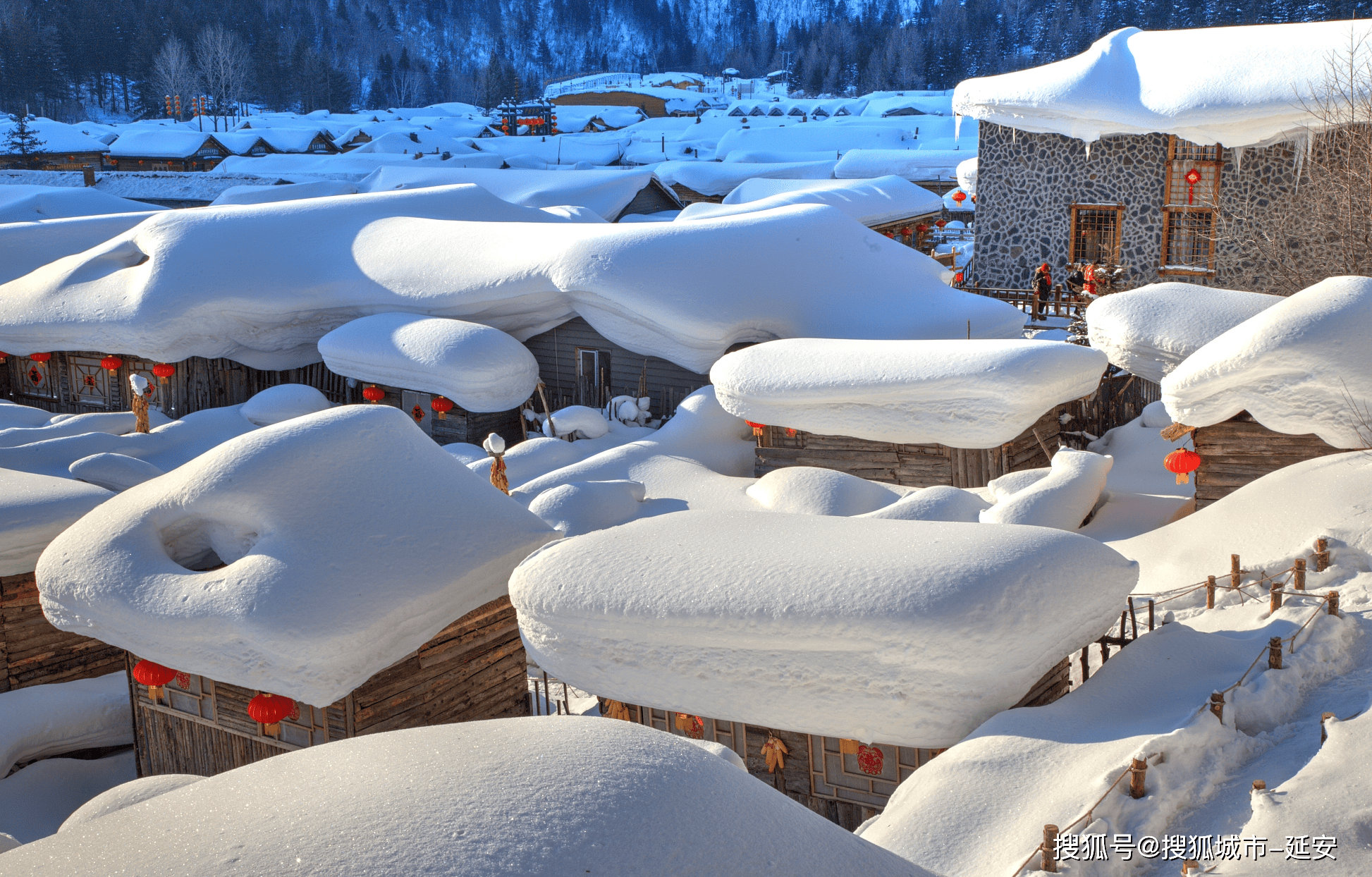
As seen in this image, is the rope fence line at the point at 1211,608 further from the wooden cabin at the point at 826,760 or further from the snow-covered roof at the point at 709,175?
the snow-covered roof at the point at 709,175

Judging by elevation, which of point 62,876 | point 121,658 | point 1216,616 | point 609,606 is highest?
point 62,876

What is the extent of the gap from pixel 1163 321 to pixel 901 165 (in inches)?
1193

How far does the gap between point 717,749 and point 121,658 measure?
8.18 metres

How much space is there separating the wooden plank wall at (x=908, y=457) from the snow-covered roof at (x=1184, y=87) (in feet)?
25.0

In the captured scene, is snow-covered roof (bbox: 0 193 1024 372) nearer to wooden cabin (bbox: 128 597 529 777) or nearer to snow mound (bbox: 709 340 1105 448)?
snow mound (bbox: 709 340 1105 448)

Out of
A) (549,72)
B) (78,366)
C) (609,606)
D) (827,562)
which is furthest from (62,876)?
(549,72)

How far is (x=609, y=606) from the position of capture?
7219mm

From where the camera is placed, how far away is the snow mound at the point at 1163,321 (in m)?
12.6

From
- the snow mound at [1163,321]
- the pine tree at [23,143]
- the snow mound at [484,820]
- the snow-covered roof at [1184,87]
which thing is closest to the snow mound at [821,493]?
the snow mound at [1163,321]

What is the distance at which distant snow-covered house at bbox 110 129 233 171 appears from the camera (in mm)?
50781

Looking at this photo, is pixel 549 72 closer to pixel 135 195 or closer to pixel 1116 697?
pixel 135 195

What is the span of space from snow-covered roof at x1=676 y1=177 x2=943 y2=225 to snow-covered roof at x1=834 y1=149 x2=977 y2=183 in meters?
8.40

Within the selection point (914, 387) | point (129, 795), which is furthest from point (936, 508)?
point (129, 795)

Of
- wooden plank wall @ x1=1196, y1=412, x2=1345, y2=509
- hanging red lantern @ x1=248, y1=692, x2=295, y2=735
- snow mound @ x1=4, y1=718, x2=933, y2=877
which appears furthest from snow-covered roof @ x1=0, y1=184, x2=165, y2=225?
snow mound @ x1=4, y1=718, x2=933, y2=877
